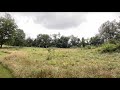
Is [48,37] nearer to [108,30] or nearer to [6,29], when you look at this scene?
[108,30]

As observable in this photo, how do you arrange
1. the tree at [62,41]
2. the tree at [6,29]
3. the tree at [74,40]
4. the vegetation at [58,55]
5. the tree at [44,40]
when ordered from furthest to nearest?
the tree at [74,40] < the tree at [44,40] < the tree at [62,41] < the tree at [6,29] < the vegetation at [58,55]

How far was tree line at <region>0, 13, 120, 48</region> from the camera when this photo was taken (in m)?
Result: 35.0

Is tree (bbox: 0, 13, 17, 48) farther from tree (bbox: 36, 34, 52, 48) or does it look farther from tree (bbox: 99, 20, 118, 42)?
tree (bbox: 36, 34, 52, 48)

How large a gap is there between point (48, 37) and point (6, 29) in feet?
102

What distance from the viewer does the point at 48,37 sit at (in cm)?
6575

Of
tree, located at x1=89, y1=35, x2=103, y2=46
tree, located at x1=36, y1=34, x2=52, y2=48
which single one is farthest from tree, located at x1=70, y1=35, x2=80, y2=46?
tree, located at x1=89, y1=35, x2=103, y2=46

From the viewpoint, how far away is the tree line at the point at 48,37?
35000 mm

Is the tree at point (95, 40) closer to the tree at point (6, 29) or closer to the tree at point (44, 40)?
the tree at point (44, 40)

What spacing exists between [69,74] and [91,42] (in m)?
41.2

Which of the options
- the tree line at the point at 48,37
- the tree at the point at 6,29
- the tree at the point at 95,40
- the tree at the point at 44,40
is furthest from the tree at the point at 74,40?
the tree at the point at 6,29
